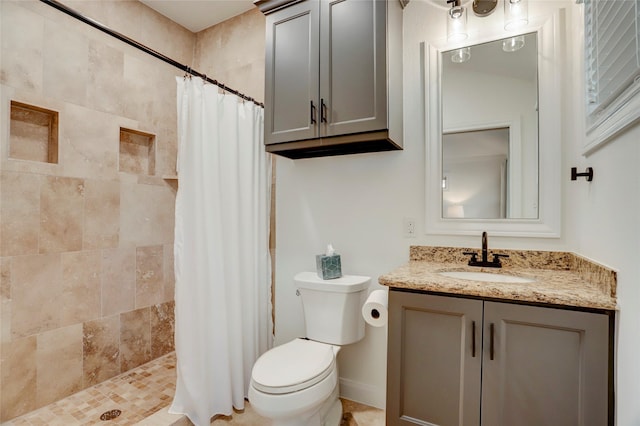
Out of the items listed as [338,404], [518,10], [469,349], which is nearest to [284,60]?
[518,10]

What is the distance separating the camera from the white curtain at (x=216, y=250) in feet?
5.68

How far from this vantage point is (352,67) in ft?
5.46

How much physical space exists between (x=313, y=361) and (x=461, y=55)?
1.83 metres

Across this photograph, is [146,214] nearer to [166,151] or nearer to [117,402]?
[166,151]

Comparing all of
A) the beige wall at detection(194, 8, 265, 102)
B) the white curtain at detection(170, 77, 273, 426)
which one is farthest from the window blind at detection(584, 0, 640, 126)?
the beige wall at detection(194, 8, 265, 102)

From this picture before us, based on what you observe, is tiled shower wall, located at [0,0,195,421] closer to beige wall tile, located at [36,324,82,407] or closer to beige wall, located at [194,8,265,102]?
beige wall tile, located at [36,324,82,407]

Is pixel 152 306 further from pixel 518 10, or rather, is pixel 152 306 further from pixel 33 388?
pixel 518 10

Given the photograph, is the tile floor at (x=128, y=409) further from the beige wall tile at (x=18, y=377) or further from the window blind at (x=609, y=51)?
the window blind at (x=609, y=51)

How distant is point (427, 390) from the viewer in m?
1.30

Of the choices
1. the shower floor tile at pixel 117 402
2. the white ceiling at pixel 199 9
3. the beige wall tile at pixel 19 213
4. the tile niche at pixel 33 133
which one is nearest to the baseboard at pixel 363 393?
the shower floor tile at pixel 117 402

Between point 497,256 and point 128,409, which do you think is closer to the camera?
point 497,256

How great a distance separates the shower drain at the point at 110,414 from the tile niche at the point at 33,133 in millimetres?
1516

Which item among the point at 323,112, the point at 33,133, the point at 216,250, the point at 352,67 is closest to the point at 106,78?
the point at 33,133

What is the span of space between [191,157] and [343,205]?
958 millimetres
